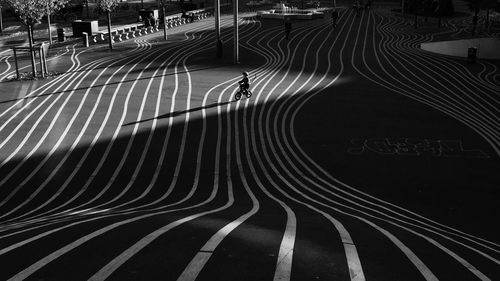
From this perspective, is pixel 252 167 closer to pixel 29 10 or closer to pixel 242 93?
pixel 242 93

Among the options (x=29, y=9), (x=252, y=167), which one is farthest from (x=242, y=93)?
(x=29, y=9)

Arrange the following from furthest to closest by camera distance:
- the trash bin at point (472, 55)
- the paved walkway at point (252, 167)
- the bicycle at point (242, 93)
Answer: the trash bin at point (472, 55) < the bicycle at point (242, 93) < the paved walkway at point (252, 167)

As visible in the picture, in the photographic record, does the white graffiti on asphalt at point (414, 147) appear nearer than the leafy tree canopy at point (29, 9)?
Yes

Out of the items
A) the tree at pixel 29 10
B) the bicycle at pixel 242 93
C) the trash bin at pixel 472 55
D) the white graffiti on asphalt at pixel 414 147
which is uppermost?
the tree at pixel 29 10

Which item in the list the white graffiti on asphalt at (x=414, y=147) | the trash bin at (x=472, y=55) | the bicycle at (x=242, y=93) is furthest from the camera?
the trash bin at (x=472, y=55)

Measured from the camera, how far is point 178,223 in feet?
33.8

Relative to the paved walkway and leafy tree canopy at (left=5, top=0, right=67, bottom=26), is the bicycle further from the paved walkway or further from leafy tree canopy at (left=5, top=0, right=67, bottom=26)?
leafy tree canopy at (left=5, top=0, right=67, bottom=26)

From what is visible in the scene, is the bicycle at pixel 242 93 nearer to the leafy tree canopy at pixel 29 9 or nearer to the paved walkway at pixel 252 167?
the paved walkway at pixel 252 167

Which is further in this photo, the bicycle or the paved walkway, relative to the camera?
the bicycle

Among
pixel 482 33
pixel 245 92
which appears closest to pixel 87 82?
pixel 245 92

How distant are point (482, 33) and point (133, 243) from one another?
52690 millimetres

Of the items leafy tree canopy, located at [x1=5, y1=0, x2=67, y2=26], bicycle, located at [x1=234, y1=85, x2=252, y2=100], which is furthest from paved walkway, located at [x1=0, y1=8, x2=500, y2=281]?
leafy tree canopy, located at [x1=5, y1=0, x2=67, y2=26]

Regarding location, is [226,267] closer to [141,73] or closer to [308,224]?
[308,224]

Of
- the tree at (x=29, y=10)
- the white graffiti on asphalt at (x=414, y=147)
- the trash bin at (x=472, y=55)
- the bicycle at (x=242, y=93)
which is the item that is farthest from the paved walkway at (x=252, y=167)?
the tree at (x=29, y=10)
